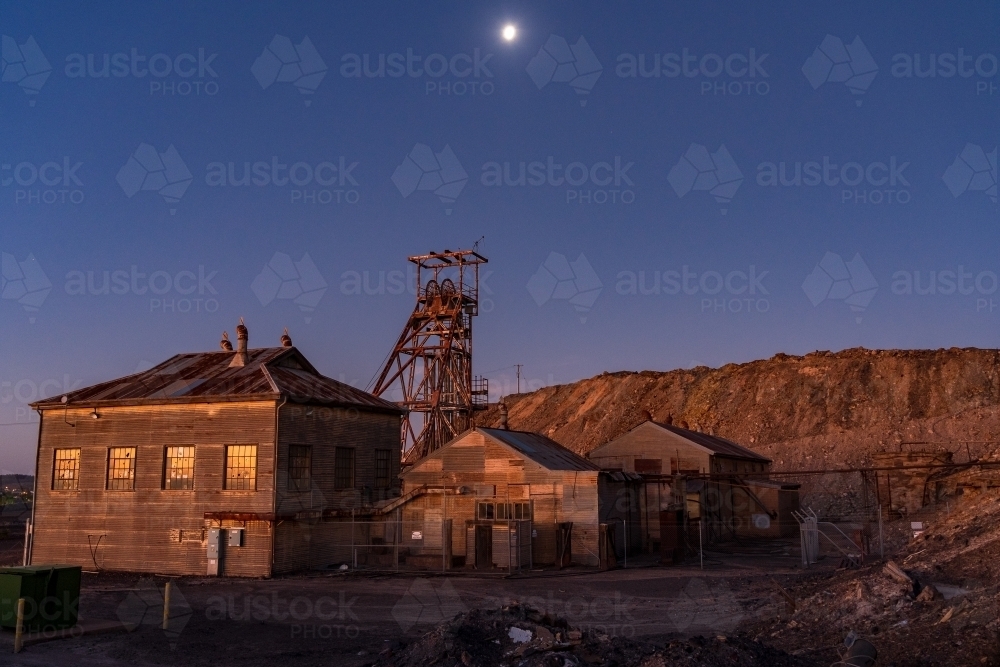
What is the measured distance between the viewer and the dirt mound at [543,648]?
1353 centimetres

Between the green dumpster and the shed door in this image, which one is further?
the shed door

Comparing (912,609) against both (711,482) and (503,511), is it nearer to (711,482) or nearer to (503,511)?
(503,511)

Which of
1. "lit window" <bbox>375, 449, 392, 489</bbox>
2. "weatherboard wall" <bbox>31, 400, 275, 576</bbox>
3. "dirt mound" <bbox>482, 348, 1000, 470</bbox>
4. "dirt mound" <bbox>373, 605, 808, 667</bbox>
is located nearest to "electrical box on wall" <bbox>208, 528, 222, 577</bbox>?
"weatherboard wall" <bbox>31, 400, 275, 576</bbox>

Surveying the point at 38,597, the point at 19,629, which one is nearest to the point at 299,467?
the point at 38,597

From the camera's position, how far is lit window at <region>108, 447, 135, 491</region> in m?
33.6

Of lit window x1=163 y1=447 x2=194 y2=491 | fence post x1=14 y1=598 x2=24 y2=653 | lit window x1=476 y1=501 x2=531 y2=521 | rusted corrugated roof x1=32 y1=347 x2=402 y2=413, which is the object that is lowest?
fence post x1=14 y1=598 x2=24 y2=653

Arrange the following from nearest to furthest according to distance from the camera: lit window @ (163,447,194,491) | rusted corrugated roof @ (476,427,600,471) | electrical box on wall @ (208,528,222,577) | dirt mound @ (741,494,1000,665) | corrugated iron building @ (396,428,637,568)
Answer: dirt mound @ (741,494,1000,665)
electrical box on wall @ (208,528,222,577)
corrugated iron building @ (396,428,637,568)
lit window @ (163,447,194,491)
rusted corrugated roof @ (476,427,600,471)

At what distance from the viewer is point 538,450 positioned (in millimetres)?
36594

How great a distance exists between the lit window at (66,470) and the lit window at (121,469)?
169 cm

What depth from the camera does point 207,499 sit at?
105 ft

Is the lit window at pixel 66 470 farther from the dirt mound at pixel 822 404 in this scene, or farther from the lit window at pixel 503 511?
the dirt mound at pixel 822 404

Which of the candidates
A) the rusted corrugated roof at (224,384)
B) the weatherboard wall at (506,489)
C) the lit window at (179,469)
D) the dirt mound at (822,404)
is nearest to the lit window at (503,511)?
the weatherboard wall at (506,489)

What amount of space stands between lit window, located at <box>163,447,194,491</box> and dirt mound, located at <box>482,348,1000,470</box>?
2103 inches

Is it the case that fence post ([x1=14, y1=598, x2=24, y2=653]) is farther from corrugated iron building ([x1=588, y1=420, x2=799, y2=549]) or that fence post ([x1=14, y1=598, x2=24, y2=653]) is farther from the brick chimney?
corrugated iron building ([x1=588, y1=420, x2=799, y2=549])
